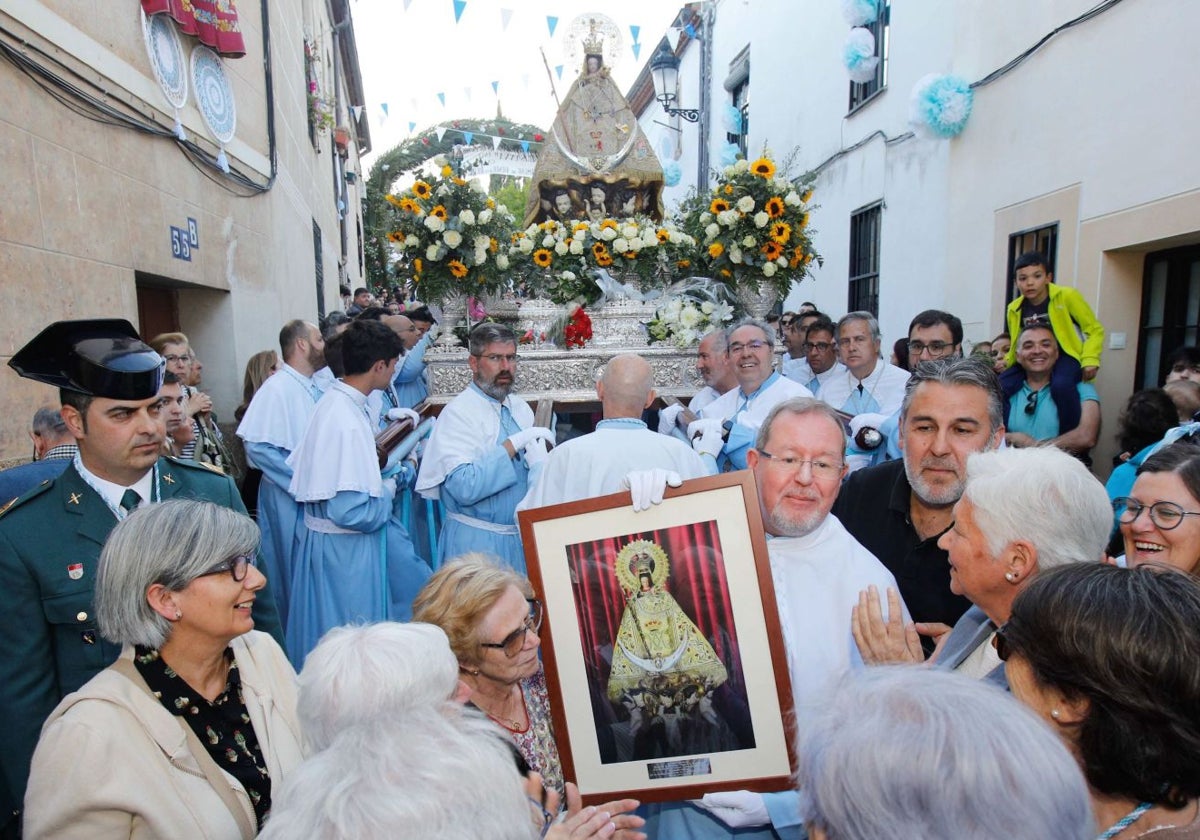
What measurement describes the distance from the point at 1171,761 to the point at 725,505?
102 cm

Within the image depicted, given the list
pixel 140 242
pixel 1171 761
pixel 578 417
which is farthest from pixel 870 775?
pixel 140 242

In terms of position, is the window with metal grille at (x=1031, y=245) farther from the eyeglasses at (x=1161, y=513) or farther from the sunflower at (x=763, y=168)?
the eyeglasses at (x=1161, y=513)

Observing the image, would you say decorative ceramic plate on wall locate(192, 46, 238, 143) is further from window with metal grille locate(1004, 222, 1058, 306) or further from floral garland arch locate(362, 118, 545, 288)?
floral garland arch locate(362, 118, 545, 288)

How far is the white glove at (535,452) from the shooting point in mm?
3930

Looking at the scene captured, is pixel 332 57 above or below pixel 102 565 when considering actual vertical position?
above

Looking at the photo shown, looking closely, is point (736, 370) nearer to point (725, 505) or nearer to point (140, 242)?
point (725, 505)

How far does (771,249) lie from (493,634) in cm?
489

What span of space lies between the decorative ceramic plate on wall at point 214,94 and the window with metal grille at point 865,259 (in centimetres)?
900

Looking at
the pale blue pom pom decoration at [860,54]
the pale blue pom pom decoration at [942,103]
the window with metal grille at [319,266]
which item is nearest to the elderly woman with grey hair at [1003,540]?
the pale blue pom pom decoration at [942,103]

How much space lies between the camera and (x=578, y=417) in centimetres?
656

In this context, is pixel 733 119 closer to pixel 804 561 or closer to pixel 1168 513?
pixel 1168 513

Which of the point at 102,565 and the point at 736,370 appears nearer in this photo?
the point at 102,565

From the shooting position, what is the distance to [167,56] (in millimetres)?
6254

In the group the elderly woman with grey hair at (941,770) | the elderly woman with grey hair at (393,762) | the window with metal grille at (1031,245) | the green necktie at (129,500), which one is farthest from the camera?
the window with metal grille at (1031,245)
